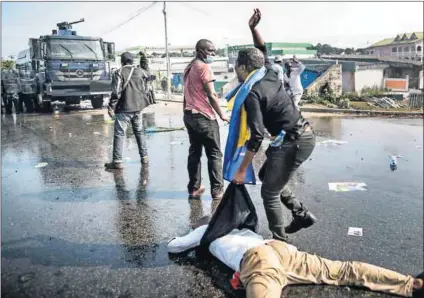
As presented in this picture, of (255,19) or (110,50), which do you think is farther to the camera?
(110,50)

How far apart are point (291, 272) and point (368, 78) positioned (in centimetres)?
2202

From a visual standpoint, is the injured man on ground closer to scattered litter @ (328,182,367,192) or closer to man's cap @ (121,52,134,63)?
scattered litter @ (328,182,367,192)

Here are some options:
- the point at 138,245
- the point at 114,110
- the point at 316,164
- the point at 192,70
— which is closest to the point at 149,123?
the point at 114,110

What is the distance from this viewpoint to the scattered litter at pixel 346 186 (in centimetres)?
500

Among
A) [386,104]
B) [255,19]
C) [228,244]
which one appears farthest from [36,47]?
[228,244]

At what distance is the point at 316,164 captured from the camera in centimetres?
629

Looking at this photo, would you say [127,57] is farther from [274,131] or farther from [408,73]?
[408,73]

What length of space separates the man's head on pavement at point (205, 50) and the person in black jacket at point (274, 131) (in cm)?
134

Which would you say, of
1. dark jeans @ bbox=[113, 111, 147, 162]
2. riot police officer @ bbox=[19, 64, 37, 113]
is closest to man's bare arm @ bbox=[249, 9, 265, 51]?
A: dark jeans @ bbox=[113, 111, 147, 162]

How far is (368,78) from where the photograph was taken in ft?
74.2

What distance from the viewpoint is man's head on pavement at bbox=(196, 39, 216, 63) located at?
14.5 feet

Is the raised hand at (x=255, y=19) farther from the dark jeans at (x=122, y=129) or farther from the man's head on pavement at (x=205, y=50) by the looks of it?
the dark jeans at (x=122, y=129)

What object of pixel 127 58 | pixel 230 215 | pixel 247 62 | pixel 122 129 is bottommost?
pixel 230 215

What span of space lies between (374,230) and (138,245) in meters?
2.13
